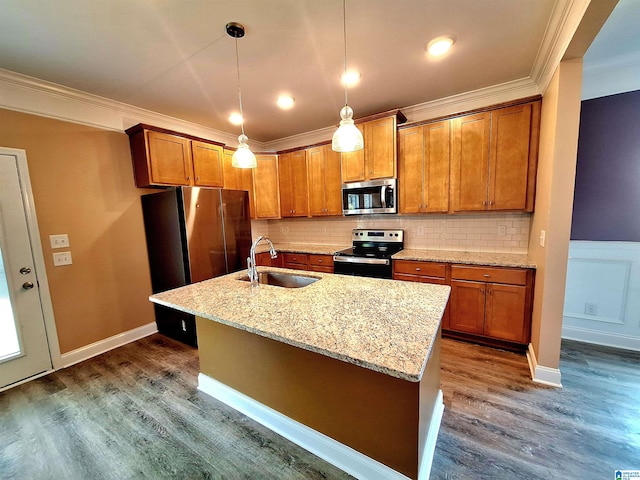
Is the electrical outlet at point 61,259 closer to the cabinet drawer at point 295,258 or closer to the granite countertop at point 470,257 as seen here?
the cabinet drawer at point 295,258

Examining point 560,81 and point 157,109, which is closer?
point 560,81

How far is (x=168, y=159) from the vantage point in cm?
288

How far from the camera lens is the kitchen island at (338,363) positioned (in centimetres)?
109

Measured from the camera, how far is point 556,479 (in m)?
1.31

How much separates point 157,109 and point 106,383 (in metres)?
2.84

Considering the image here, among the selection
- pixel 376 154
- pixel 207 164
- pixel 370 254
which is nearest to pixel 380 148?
pixel 376 154

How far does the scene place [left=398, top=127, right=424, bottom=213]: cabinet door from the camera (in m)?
2.94

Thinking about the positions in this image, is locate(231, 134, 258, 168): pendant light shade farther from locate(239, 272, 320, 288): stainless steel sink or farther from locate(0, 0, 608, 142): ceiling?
locate(239, 272, 320, 288): stainless steel sink

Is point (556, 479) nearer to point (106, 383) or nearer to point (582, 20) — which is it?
point (582, 20)

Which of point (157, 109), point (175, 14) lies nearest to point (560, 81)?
point (175, 14)

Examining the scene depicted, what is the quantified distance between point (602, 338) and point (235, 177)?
15.1ft

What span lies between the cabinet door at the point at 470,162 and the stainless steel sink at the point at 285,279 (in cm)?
190

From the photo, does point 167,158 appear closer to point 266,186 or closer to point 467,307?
point 266,186

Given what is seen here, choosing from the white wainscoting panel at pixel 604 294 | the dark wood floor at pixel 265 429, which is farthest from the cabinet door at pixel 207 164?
the white wainscoting panel at pixel 604 294
